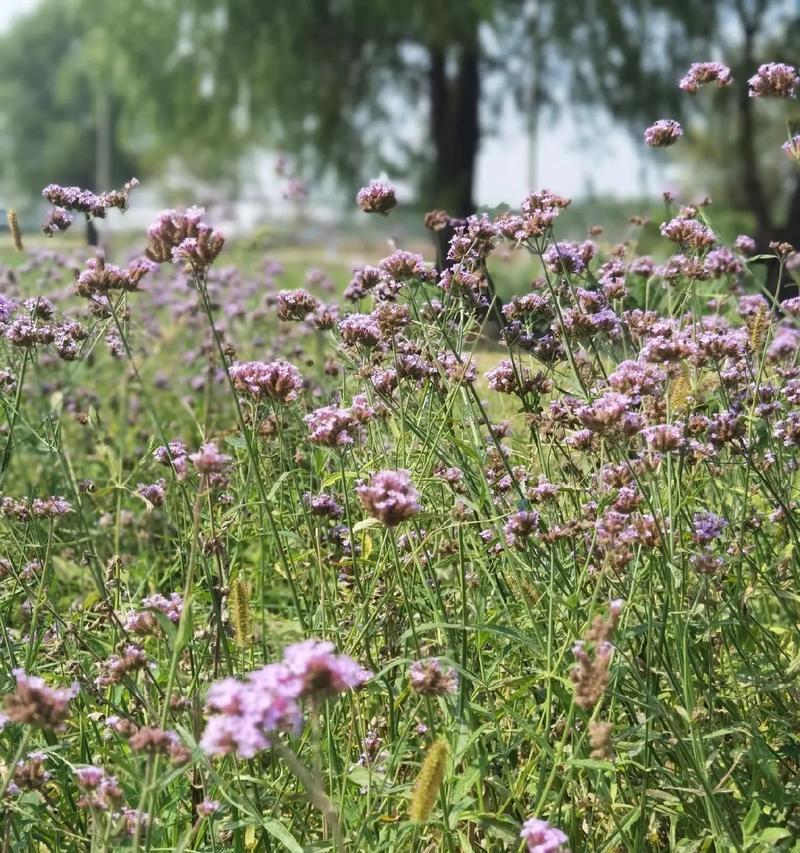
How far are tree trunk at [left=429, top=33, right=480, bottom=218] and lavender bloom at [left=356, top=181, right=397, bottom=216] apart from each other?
14106mm

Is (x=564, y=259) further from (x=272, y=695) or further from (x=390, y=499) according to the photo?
(x=272, y=695)

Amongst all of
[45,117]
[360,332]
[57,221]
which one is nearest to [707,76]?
[360,332]

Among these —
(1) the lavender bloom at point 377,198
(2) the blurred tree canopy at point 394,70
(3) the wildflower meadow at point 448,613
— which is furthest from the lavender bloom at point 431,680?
(2) the blurred tree canopy at point 394,70

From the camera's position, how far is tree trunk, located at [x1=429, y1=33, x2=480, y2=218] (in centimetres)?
1666

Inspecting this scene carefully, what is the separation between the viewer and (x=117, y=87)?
16.8 m

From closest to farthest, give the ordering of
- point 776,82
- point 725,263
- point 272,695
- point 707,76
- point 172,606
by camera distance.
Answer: point 272,695 → point 172,606 → point 776,82 → point 707,76 → point 725,263

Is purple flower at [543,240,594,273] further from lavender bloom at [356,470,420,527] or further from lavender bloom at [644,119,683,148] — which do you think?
lavender bloom at [356,470,420,527]

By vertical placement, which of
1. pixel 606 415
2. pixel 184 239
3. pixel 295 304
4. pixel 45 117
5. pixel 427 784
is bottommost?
pixel 427 784

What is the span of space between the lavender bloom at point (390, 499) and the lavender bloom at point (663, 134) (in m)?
1.40

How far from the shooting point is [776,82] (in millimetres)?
2701

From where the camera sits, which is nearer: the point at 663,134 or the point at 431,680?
the point at 431,680

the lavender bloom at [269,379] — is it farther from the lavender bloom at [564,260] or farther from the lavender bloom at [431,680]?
the lavender bloom at [564,260]

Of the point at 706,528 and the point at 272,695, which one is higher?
the point at 272,695

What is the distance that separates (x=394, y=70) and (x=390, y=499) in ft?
52.3
